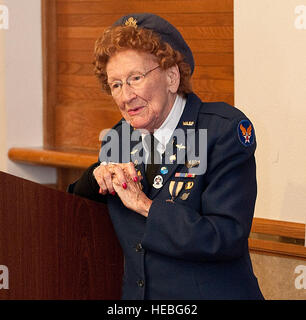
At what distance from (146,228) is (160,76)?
426 millimetres

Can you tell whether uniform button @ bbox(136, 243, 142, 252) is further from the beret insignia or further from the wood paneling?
the wood paneling

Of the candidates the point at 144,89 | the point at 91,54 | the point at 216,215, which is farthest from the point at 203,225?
the point at 91,54

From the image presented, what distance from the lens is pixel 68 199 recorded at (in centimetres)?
183

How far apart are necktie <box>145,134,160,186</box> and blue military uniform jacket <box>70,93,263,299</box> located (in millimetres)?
35

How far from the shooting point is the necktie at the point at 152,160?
1936 millimetres

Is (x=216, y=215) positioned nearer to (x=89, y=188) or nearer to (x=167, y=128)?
(x=167, y=128)

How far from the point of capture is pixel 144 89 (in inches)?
74.7

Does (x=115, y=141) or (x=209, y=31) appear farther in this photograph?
(x=209, y=31)

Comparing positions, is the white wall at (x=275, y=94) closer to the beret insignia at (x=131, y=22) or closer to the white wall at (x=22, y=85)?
the beret insignia at (x=131, y=22)

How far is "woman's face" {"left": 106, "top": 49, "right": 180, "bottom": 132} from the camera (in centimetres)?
188

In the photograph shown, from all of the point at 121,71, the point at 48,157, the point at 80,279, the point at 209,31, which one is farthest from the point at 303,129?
the point at 48,157

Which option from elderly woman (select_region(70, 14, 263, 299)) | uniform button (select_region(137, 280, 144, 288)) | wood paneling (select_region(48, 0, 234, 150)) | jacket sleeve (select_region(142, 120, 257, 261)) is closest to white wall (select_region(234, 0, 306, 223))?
wood paneling (select_region(48, 0, 234, 150))

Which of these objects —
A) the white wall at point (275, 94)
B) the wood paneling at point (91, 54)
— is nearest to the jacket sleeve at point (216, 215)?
the white wall at point (275, 94)
